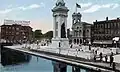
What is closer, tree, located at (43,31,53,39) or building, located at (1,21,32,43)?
building, located at (1,21,32,43)

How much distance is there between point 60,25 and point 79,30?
60.1ft

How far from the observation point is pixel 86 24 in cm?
4138

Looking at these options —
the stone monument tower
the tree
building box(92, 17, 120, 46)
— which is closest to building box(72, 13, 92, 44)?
building box(92, 17, 120, 46)

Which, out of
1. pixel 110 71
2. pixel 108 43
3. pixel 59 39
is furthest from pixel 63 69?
pixel 108 43

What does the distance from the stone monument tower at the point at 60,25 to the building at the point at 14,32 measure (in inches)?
564

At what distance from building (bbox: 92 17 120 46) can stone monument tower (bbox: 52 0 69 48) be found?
8.57 meters

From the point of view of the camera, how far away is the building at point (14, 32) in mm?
39781

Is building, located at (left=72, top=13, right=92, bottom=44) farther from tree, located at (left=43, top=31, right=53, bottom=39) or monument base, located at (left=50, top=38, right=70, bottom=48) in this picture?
monument base, located at (left=50, top=38, right=70, bottom=48)

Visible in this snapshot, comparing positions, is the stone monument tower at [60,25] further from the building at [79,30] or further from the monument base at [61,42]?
the building at [79,30]

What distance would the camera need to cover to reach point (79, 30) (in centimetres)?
Result: 4328

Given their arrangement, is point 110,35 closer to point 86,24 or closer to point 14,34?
point 86,24

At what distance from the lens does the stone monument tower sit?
2472 centimetres

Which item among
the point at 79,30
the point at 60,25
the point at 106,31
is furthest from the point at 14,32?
the point at 60,25

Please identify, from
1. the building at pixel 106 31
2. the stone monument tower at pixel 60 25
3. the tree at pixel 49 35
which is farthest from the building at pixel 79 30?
the stone monument tower at pixel 60 25
